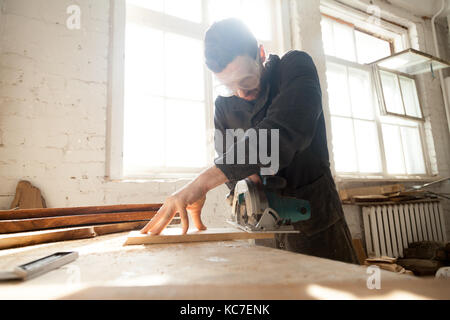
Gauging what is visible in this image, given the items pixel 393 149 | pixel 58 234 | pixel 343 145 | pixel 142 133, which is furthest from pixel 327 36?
pixel 58 234

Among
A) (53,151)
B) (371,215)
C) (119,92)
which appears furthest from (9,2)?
(371,215)

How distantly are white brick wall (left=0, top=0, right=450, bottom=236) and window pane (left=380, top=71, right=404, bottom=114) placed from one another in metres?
3.60

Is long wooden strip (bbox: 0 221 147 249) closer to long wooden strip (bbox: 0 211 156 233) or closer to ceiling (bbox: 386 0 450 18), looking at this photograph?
long wooden strip (bbox: 0 211 156 233)

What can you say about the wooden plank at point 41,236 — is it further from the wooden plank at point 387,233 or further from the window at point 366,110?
the wooden plank at point 387,233

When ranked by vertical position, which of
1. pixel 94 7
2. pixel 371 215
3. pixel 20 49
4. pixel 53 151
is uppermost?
pixel 94 7

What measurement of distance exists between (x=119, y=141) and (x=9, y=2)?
4.16 feet

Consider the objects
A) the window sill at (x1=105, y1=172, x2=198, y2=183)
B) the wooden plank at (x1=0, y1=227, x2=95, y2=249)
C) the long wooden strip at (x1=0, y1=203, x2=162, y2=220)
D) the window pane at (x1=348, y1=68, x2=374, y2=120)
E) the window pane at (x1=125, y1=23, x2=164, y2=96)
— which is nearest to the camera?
the wooden plank at (x1=0, y1=227, x2=95, y2=249)

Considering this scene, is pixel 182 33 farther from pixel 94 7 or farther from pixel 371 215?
A: pixel 371 215

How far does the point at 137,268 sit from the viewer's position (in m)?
0.60

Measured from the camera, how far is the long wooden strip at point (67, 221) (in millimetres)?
1119

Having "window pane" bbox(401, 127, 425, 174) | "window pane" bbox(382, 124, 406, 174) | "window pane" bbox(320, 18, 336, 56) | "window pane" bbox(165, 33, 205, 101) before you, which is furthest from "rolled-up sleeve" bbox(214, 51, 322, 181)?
"window pane" bbox(401, 127, 425, 174)

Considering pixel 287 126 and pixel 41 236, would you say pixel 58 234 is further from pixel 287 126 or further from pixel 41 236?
pixel 287 126

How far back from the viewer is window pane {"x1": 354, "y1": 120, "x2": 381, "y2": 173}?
3.76 m
